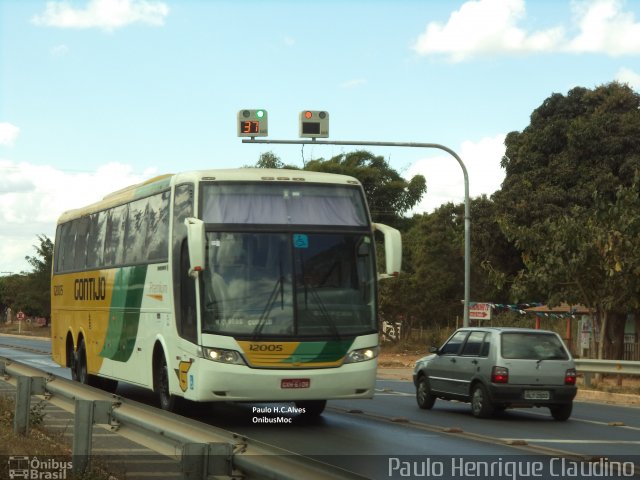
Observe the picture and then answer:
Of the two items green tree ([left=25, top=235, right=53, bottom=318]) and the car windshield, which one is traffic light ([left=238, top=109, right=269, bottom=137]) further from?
green tree ([left=25, top=235, right=53, bottom=318])

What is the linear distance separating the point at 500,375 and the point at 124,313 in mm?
6357

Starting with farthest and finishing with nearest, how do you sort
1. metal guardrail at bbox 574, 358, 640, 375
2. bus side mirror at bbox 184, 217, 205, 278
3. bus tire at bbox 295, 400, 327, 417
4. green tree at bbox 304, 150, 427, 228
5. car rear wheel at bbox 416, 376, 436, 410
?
green tree at bbox 304, 150, 427, 228 < metal guardrail at bbox 574, 358, 640, 375 < car rear wheel at bbox 416, 376, 436, 410 < bus tire at bbox 295, 400, 327, 417 < bus side mirror at bbox 184, 217, 205, 278

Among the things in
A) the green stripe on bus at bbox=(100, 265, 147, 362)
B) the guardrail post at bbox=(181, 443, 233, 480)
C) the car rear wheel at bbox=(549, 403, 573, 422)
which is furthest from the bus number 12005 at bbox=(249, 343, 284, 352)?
the guardrail post at bbox=(181, 443, 233, 480)

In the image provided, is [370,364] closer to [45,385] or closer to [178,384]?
[178,384]

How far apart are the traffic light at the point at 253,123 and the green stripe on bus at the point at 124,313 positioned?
8370mm

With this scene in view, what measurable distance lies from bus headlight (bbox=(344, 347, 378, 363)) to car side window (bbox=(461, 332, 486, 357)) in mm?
4549

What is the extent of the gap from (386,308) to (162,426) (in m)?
47.4

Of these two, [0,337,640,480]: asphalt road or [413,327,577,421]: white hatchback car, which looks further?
[413,327,577,421]: white hatchback car

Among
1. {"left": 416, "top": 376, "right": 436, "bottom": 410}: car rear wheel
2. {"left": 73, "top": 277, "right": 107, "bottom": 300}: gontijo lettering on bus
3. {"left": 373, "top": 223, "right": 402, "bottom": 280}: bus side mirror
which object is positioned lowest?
{"left": 416, "top": 376, "right": 436, "bottom": 410}: car rear wheel

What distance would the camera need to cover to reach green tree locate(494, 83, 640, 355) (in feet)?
105

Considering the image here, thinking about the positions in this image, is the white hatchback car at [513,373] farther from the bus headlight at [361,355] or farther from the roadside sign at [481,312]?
the roadside sign at [481,312]

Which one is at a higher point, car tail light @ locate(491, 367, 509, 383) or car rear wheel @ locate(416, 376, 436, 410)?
car tail light @ locate(491, 367, 509, 383)

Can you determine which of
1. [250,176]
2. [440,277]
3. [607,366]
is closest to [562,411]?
[250,176]

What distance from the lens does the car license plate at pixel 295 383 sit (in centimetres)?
1555
